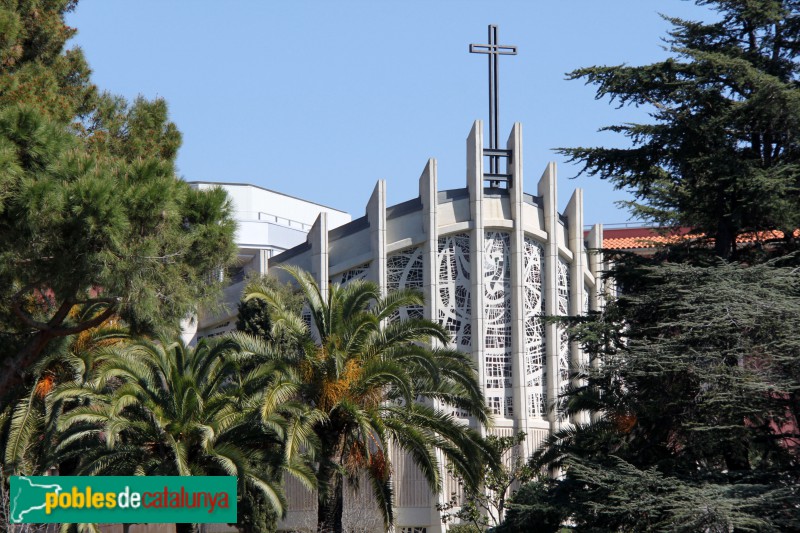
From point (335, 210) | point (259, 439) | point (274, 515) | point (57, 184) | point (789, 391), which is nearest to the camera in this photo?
point (57, 184)

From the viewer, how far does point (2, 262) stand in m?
18.5

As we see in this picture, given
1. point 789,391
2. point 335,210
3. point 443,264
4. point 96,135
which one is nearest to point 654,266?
point 789,391

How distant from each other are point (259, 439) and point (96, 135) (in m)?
7.51

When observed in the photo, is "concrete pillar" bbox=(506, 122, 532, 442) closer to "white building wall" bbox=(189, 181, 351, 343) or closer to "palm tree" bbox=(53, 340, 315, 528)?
"palm tree" bbox=(53, 340, 315, 528)

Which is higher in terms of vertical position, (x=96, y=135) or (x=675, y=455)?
(x=96, y=135)

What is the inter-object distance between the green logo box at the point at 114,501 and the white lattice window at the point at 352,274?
17.1 meters

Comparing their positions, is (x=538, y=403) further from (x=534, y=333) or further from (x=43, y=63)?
(x=43, y=63)

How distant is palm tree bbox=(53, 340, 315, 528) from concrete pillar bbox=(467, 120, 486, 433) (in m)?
11.7

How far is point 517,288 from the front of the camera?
37.6 meters

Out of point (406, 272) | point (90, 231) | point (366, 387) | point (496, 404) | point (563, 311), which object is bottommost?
point (366, 387)

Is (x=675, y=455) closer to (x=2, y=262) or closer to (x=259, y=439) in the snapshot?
(x=259, y=439)

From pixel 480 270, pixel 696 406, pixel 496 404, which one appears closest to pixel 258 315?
pixel 480 270

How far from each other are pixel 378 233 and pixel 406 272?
1531 millimetres

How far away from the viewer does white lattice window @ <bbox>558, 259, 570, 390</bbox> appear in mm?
38156
